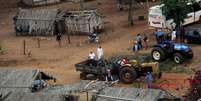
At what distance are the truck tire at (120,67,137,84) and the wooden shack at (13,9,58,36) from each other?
1439cm

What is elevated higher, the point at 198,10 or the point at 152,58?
the point at 198,10

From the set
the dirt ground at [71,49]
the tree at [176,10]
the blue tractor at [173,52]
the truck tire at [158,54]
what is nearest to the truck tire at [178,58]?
the blue tractor at [173,52]

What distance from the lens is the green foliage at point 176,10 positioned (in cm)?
3800

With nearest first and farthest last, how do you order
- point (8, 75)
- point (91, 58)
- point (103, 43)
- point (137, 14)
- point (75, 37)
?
point (8, 75), point (91, 58), point (103, 43), point (75, 37), point (137, 14)

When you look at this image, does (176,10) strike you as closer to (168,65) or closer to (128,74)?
(168,65)

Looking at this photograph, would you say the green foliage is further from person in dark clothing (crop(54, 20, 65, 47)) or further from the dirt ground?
person in dark clothing (crop(54, 20, 65, 47))

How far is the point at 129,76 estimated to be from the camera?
31.2 meters

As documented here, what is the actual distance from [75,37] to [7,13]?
12.5 m

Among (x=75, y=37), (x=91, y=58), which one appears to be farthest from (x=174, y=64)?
(x=75, y=37)

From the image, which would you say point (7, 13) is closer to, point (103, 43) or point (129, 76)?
point (103, 43)

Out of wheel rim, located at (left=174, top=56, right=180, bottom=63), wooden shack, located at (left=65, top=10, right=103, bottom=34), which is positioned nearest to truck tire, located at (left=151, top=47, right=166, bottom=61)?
wheel rim, located at (left=174, top=56, right=180, bottom=63)

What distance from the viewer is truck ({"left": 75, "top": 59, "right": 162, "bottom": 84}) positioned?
3109 cm

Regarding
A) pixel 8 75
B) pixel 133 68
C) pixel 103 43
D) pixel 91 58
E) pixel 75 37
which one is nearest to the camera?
pixel 8 75

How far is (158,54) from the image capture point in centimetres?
3381
